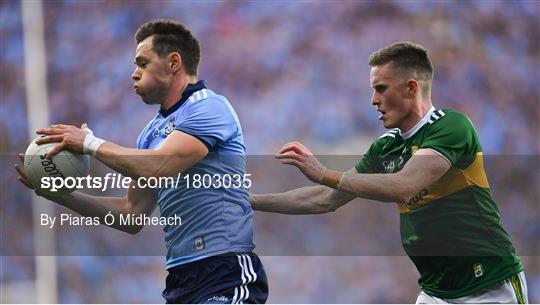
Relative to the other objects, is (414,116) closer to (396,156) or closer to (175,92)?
(396,156)

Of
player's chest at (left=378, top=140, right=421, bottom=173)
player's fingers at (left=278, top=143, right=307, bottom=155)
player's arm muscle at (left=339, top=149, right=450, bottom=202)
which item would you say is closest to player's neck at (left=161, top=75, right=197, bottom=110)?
player's fingers at (left=278, top=143, right=307, bottom=155)

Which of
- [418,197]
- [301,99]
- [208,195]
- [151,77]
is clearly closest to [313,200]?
[418,197]

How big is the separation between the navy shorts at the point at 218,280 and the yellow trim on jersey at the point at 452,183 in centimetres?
75

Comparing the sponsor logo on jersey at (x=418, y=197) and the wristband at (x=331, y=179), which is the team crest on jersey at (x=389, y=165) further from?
the wristband at (x=331, y=179)

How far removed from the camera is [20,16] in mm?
7387

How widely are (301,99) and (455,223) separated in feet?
9.52

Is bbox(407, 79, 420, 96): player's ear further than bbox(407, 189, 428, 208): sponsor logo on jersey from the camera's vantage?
Yes

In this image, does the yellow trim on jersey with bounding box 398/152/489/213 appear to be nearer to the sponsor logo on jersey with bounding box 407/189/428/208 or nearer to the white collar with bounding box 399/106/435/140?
the sponsor logo on jersey with bounding box 407/189/428/208

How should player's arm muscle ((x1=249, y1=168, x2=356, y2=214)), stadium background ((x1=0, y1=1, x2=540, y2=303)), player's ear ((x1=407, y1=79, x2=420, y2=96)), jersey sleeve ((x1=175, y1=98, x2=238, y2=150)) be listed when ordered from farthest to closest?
stadium background ((x1=0, y1=1, x2=540, y2=303))
player's arm muscle ((x1=249, y1=168, x2=356, y2=214))
player's ear ((x1=407, y1=79, x2=420, y2=96))
jersey sleeve ((x1=175, y1=98, x2=238, y2=150))

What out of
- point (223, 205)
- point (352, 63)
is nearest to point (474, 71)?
point (352, 63)

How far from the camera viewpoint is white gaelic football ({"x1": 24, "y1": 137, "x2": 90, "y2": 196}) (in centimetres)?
411

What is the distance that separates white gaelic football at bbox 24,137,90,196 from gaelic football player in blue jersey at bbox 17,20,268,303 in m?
0.10

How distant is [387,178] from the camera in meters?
4.10

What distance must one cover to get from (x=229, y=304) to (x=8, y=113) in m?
3.80
